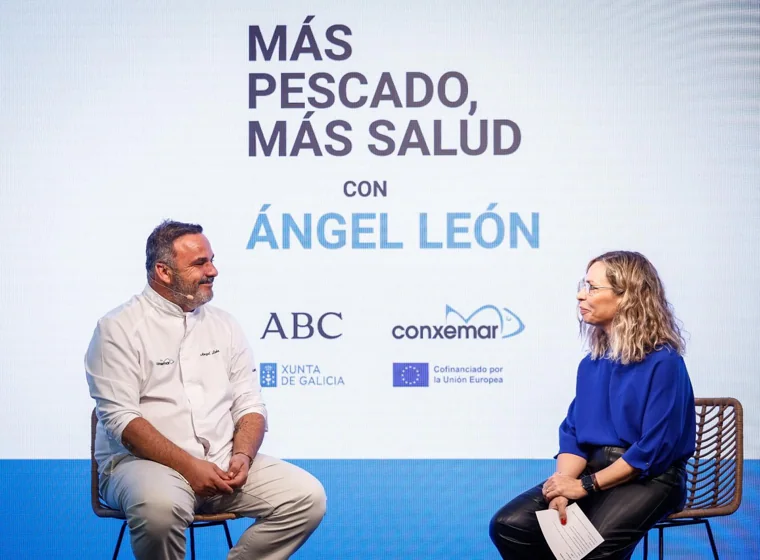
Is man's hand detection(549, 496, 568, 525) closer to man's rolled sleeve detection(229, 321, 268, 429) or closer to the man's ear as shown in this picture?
man's rolled sleeve detection(229, 321, 268, 429)

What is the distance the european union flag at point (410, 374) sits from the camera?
4.06m

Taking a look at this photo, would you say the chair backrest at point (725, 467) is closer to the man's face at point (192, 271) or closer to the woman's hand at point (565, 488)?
the woman's hand at point (565, 488)

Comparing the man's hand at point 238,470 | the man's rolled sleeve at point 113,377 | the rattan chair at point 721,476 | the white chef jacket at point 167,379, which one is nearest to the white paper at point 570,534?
the rattan chair at point 721,476

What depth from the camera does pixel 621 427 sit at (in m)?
2.78

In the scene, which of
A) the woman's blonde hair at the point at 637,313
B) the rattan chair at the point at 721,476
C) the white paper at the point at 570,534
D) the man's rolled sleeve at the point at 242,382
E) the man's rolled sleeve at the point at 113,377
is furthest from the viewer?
the man's rolled sleeve at the point at 242,382

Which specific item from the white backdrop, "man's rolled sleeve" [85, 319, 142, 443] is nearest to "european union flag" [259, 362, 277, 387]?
the white backdrop

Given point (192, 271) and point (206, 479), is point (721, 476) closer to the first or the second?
point (206, 479)

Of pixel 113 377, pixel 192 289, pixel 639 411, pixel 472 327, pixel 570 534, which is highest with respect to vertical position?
pixel 192 289

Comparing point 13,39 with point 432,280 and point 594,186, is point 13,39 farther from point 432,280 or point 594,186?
Answer: point 594,186

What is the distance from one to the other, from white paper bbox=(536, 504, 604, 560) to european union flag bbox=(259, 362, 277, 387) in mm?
1628

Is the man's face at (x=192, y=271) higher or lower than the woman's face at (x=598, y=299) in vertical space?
higher

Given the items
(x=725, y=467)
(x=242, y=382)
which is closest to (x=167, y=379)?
(x=242, y=382)

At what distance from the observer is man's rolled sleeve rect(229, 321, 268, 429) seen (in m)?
3.19

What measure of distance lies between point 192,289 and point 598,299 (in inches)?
53.3
